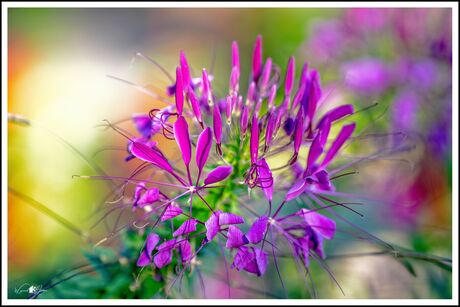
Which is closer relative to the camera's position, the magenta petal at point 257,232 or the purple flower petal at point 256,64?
the magenta petal at point 257,232

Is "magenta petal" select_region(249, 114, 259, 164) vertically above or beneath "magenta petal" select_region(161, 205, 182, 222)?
above

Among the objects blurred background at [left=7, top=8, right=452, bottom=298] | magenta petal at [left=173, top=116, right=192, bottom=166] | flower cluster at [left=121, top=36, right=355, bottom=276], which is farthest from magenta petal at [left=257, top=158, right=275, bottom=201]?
blurred background at [left=7, top=8, right=452, bottom=298]

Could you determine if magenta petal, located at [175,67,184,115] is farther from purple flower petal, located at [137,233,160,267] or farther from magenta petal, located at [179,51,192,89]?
purple flower petal, located at [137,233,160,267]

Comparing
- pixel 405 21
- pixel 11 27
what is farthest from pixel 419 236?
pixel 11 27

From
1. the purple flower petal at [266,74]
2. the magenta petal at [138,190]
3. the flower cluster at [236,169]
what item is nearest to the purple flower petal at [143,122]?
the flower cluster at [236,169]

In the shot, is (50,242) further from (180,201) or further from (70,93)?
(70,93)

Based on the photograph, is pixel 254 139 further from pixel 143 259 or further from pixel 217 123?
pixel 143 259

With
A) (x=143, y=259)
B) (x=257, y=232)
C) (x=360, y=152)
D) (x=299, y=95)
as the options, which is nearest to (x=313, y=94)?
(x=299, y=95)

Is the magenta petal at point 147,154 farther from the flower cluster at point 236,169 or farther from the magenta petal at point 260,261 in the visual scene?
the magenta petal at point 260,261
